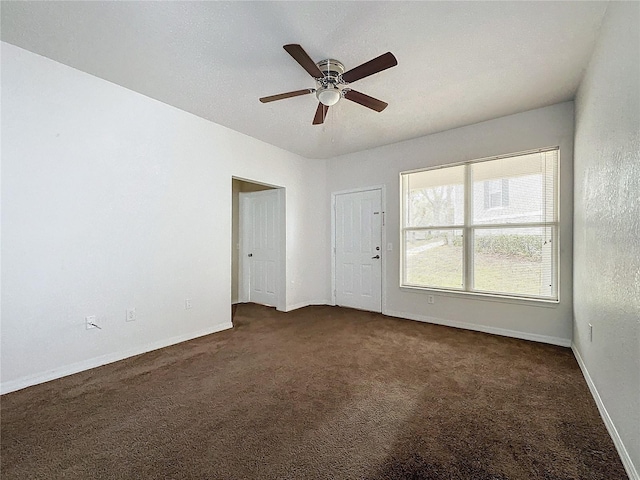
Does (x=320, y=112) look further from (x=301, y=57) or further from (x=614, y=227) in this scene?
(x=614, y=227)

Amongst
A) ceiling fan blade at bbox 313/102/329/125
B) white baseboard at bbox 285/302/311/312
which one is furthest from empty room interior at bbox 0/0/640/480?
white baseboard at bbox 285/302/311/312

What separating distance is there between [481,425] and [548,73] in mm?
2965

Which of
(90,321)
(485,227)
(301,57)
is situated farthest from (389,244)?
(90,321)

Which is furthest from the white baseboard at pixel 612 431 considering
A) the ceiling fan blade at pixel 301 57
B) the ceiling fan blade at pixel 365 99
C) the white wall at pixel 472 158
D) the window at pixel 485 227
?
the ceiling fan blade at pixel 301 57

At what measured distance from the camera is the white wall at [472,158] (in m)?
A: 3.27

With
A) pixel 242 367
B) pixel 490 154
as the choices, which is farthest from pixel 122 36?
pixel 490 154

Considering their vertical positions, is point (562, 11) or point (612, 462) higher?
point (562, 11)

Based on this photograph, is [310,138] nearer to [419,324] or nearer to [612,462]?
[419,324]

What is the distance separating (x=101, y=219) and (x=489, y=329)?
443 cm

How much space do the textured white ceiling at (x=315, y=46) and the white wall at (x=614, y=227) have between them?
0.41 m

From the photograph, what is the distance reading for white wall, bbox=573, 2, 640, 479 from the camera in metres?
1.46

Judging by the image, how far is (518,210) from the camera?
3596 millimetres

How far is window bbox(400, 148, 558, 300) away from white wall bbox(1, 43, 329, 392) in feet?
8.85

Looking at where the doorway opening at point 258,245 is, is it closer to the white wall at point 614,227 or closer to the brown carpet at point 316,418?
the brown carpet at point 316,418
